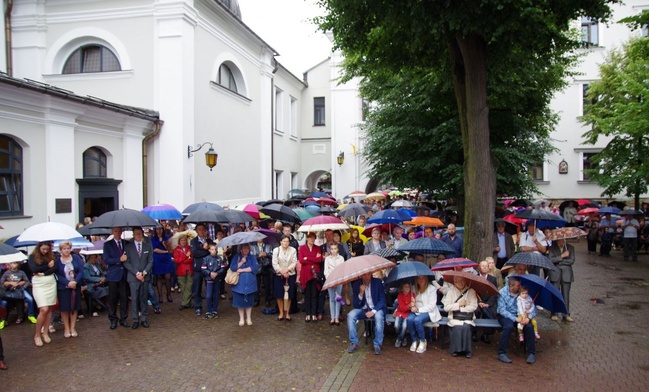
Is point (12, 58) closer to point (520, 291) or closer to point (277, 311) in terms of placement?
point (277, 311)

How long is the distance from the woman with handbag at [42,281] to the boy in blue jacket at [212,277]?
2778 mm

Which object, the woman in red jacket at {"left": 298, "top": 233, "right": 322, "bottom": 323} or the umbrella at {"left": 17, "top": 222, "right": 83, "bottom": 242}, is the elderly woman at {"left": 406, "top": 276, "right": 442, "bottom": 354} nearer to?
the woman in red jacket at {"left": 298, "top": 233, "right": 322, "bottom": 323}

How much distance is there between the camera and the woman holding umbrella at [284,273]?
9797 millimetres

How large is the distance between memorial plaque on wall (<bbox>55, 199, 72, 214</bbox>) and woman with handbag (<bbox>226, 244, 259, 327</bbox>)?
6764 millimetres

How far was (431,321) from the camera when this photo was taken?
26.0 ft

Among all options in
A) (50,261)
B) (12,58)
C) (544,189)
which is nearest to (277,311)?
(50,261)

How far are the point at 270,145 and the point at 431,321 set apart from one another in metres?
20.8

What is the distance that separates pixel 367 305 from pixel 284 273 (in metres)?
2.20

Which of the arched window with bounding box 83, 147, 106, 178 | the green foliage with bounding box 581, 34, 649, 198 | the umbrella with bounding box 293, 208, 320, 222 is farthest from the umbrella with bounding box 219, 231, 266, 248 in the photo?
the green foliage with bounding box 581, 34, 649, 198

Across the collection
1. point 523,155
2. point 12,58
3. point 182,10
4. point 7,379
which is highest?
point 182,10

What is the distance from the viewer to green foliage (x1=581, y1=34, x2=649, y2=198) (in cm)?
1475

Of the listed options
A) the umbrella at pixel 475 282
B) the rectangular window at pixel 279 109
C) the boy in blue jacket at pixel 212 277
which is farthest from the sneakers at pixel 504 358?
the rectangular window at pixel 279 109

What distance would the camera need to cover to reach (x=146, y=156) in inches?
688

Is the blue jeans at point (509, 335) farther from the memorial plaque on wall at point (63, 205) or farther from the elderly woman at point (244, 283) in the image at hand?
the memorial plaque on wall at point (63, 205)
